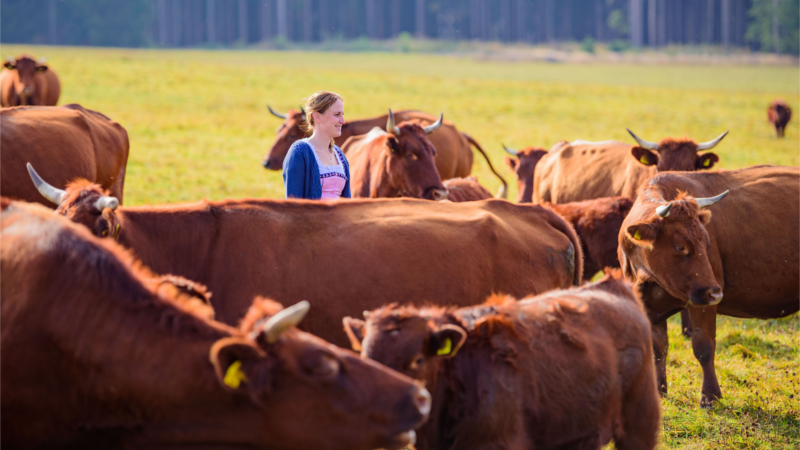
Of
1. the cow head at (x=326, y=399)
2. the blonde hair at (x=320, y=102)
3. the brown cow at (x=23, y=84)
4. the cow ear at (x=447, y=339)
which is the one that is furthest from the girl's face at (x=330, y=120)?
the brown cow at (x=23, y=84)

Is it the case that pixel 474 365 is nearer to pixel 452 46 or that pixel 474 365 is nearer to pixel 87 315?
pixel 87 315

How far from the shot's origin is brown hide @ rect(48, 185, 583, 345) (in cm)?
448

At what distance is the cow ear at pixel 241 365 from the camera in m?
2.81

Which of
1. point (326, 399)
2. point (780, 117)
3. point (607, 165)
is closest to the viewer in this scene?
point (326, 399)

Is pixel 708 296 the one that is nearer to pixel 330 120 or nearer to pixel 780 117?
pixel 330 120

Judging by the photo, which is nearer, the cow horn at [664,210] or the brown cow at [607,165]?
the cow horn at [664,210]

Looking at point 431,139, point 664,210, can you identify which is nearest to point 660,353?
point 664,210

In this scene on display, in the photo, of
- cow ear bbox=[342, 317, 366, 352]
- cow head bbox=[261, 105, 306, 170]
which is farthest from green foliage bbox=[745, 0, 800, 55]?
cow ear bbox=[342, 317, 366, 352]

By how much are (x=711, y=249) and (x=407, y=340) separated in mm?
3685

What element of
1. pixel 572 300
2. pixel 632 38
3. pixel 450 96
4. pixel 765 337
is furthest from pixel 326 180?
pixel 632 38

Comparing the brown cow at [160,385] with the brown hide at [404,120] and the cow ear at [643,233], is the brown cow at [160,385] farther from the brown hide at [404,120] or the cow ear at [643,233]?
the brown hide at [404,120]

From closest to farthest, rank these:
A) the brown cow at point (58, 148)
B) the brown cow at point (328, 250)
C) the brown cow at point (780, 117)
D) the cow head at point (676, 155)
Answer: the brown cow at point (328, 250), the brown cow at point (58, 148), the cow head at point (676, 155), the brown cow at point (780, 117)

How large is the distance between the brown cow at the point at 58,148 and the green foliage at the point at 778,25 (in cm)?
7770

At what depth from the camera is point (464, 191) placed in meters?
9.37
